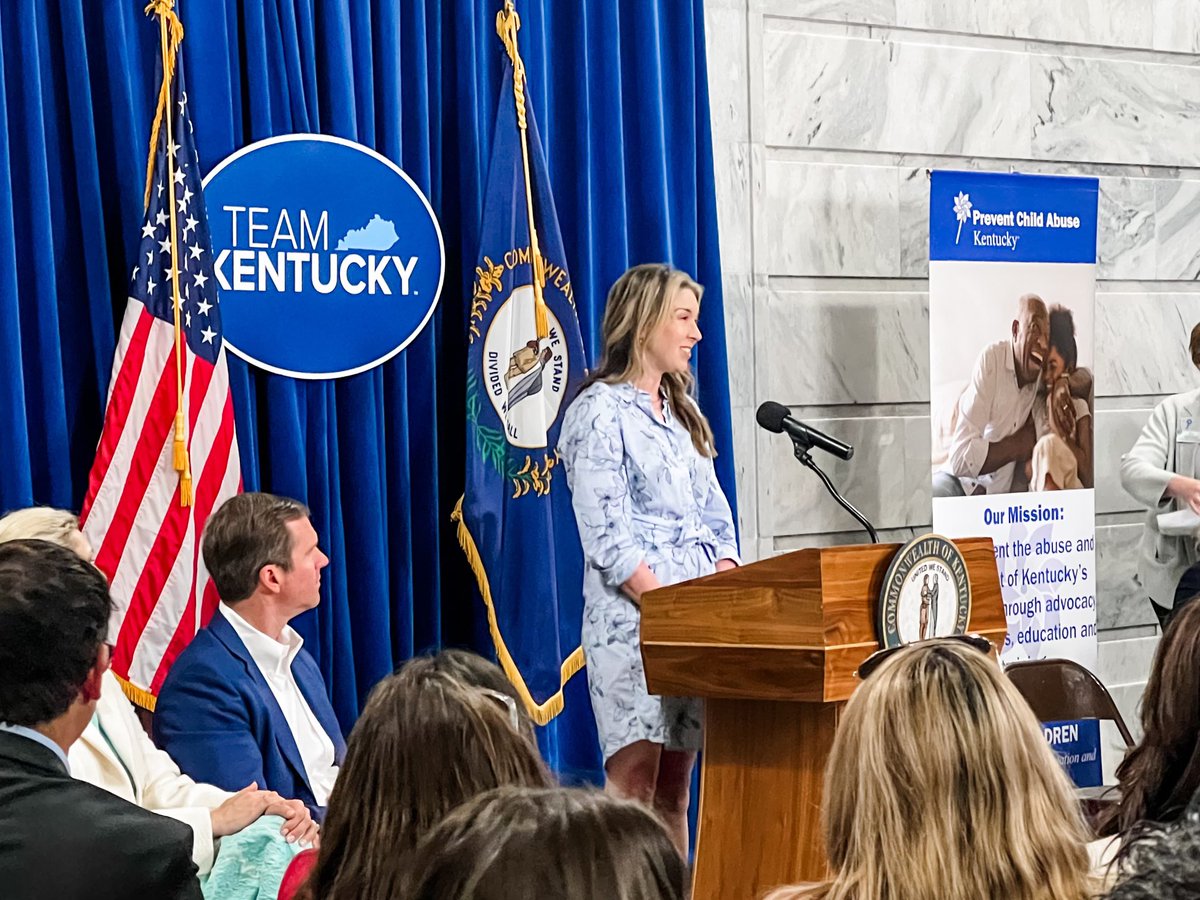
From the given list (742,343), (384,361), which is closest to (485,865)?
(384,361)

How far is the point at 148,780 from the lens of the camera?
287cm

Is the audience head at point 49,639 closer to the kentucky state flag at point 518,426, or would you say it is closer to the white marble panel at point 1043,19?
the kentucky state flag at point 518,426

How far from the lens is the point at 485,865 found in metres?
0.90

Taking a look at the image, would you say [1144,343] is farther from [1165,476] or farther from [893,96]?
[893,96]

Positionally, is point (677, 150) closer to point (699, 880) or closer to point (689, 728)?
point (689, 728)

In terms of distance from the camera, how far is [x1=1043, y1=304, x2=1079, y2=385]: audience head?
5391 mm

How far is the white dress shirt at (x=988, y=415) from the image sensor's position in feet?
17.1

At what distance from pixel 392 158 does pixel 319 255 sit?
37 centimetres

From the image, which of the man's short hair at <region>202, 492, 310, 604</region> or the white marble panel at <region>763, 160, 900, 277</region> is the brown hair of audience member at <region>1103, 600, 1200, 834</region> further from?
the white marble panel at <region>763, 160, 900, 277</region>

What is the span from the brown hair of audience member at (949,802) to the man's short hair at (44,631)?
0.88 meters

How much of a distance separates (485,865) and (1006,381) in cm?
467

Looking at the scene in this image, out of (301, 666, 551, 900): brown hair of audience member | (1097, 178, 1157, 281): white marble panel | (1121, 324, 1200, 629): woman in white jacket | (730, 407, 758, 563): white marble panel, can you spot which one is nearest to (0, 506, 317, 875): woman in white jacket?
(301, 666, 551, 900): brown hair of audience member

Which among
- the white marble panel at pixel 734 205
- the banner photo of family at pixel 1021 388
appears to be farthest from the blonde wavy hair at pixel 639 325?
the banner photo of family at pixel 1021 388

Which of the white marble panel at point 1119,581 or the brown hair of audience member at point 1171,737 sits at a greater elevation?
the brown hair of audience member at point 1171,737
